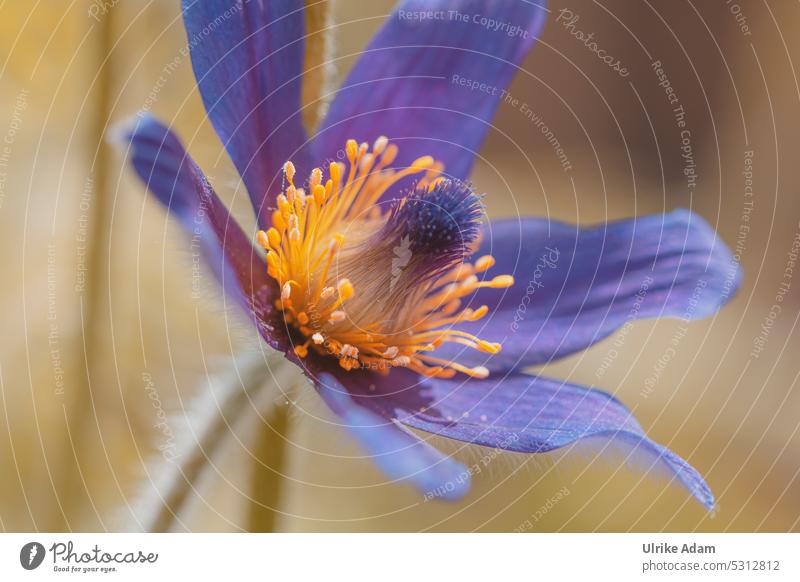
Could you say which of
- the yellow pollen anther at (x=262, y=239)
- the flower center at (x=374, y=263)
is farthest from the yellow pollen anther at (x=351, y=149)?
the yellow pollen anther at (x=262, y=239)

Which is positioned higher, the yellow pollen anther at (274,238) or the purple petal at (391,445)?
the yellow pollen anther at (274,238)

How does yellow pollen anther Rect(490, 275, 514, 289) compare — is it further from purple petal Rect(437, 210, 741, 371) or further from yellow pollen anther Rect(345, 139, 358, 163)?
yellow pollen anther Rect(345, 139, 358, 163)

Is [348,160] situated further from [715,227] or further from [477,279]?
[715,227]

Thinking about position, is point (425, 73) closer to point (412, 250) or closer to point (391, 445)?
point (412, 250)

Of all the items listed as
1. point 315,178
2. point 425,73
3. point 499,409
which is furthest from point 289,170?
point 499,409

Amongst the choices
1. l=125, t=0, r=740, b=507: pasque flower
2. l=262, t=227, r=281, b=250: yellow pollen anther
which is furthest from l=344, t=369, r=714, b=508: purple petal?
l=262, t=227, r=281, b=250: yellow pollen anther

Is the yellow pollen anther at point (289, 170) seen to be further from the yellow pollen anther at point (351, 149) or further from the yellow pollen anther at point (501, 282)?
the yellow pollen anther at point (501, 282)
